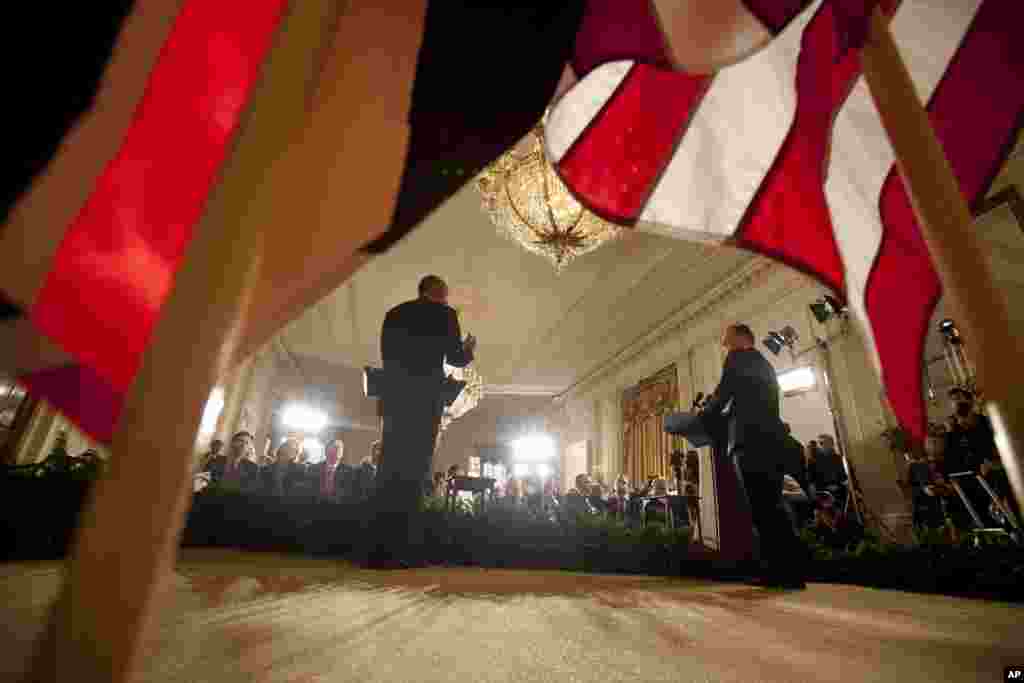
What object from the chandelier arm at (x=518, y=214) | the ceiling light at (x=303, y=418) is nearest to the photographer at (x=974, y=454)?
the chandelier arm at (x=518, y=214)

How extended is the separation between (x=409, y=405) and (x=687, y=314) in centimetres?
599

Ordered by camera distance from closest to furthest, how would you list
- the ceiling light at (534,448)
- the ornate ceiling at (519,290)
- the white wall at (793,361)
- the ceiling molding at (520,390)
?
the white wall at (793,361)
the ornate ceiling at (519,290)
the ceiling molding at (520,390)
the ceiling light at (534,448)

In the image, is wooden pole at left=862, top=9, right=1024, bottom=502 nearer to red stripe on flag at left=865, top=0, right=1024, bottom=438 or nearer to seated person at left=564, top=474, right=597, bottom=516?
red stripe on flag at left=865, top=0, right=1024, bottom=438

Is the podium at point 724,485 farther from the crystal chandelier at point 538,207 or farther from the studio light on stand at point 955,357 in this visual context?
the studio light on stand at point 955,357

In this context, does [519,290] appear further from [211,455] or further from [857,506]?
[857,506]

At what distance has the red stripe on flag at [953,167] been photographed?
809 mm

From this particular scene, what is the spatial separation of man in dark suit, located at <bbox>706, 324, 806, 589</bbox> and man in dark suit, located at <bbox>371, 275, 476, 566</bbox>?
139cm

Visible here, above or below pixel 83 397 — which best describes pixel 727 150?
above

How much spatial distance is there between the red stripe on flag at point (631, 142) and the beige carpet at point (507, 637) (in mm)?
804

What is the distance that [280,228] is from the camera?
452 millimetres

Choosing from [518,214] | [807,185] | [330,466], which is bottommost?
[330,466]

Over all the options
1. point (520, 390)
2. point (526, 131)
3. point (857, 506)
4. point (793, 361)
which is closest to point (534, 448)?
point (520, 390)

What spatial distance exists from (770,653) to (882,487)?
16.6ft

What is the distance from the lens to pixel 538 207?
3484 millimetres
